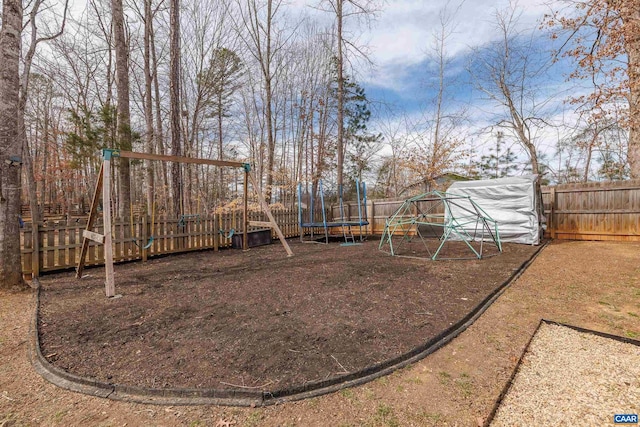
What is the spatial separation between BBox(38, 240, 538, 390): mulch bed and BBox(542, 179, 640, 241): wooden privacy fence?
4523mm

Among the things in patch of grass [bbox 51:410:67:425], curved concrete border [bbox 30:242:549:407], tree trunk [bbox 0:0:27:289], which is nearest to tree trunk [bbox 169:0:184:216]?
tree trunk [bbox 0:0:27:289]

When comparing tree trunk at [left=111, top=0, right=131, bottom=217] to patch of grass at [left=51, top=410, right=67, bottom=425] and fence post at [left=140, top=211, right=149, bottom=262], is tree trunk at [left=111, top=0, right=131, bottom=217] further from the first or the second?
patch of grass at [left=51, top=410, right=67, bottom=425]

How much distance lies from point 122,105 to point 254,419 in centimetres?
795

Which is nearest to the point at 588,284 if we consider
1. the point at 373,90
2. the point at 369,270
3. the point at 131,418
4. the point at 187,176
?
the point at 369,270

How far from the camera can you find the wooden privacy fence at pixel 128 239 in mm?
4453

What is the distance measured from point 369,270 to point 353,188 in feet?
40.8

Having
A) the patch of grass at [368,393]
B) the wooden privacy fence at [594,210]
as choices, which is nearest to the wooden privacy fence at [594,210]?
the wooden privacy fence at [594,210]

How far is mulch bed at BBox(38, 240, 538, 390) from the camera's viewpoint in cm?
186

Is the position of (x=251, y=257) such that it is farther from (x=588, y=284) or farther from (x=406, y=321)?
(x=588, y=284)

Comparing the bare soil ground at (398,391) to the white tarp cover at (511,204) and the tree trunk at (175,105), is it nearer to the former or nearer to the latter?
the white tarp cover at (511,204)

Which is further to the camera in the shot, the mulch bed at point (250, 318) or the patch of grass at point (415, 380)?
the mulch bed at point (250, 318)

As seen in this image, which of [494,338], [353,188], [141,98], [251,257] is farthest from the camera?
[353,188]

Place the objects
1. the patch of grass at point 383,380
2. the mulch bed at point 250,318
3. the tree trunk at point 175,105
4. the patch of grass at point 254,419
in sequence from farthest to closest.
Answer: the tree trunk at point 175,105, the mulch bed at point 250,318, the patch of grass at point 383,380, the patch of grass at point 254,419

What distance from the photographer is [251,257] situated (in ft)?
19.6
